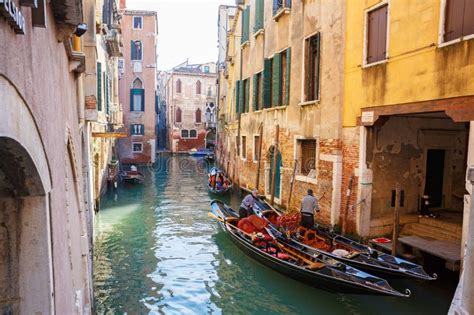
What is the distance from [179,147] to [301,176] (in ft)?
90.4

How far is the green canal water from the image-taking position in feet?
20.1

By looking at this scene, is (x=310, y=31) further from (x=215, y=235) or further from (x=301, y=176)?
(x=215, y=235)

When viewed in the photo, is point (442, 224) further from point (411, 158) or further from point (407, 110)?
point (407, 110)

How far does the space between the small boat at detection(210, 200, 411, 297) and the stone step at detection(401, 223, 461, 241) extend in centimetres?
228

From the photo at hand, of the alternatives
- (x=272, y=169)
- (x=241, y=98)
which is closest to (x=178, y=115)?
(x=241, y=98)

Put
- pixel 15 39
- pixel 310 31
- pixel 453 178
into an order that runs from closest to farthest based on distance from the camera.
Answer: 1. pixel 15 39
2. pixel 453 178
3. pixel 310 31

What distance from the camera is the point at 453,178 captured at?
9211 millimetres

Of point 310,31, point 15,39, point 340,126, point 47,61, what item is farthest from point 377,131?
point 15,39

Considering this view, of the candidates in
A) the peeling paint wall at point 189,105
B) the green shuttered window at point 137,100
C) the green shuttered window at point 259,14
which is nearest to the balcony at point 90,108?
the green shuttered window at point 259,14

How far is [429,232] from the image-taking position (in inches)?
308

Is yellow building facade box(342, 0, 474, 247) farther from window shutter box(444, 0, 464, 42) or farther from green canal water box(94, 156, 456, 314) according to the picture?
green canal water box(94, 156, 456, 314)

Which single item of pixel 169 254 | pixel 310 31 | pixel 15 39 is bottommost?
pixel 169 254

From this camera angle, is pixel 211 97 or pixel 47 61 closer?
pixel 47 61

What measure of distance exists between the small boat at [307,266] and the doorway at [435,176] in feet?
11.8
